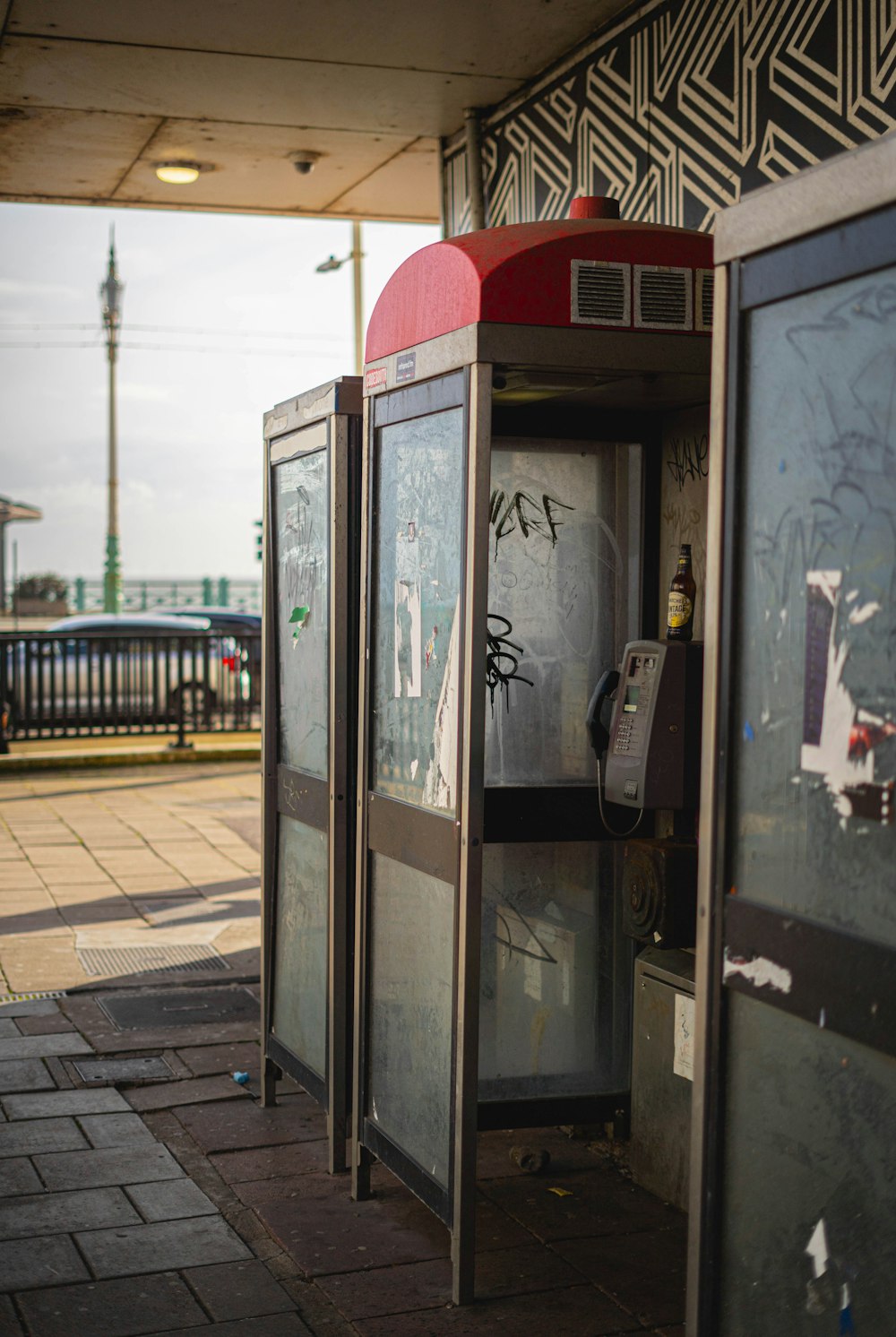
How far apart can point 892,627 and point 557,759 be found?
2517 millimetres

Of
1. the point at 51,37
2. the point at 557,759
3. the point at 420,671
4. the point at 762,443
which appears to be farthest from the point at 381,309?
the point at 51,37

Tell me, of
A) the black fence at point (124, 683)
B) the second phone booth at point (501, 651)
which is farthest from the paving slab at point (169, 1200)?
the black fence at point (124, 683)

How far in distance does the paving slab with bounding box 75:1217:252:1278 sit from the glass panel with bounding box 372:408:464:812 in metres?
1.27

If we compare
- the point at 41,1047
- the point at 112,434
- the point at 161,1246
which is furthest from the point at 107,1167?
the point at 112,434

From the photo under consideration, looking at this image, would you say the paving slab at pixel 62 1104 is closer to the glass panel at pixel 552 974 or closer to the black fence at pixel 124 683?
the glass panel at pixel 552 974

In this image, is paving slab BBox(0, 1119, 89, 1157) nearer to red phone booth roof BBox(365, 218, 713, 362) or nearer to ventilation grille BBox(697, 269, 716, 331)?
red phone booth roof BBox(365, 218, 713, 362)

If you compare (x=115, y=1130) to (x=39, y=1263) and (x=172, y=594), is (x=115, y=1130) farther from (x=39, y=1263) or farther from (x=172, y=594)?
(x=172, y=594)

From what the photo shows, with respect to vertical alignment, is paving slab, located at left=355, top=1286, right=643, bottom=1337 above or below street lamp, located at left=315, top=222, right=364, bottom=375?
below

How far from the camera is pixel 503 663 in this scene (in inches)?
179

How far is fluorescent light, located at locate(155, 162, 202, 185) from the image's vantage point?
7652mm

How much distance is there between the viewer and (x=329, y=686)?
4.44m

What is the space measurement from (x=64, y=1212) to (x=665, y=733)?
212cm

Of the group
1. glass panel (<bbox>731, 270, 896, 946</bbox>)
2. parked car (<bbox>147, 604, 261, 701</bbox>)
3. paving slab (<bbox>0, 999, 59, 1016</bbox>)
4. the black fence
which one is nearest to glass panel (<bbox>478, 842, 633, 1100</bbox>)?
glass panel (<bbox>731, 270, 896, 946</bbox>)

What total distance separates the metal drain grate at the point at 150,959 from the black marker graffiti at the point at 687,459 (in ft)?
11.1
